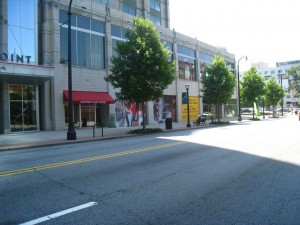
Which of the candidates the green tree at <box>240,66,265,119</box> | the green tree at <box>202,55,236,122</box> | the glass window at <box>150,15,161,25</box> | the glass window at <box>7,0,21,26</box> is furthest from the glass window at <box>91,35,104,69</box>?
the green tree at <box>240,66,265,119</box>

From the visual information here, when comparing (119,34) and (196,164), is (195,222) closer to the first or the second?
(196,164)

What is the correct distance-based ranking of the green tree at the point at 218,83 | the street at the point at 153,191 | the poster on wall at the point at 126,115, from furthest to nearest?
the green tree at the point at 218,83 → the poster on wall at the point at 126,115 → the street at the point at 153,191

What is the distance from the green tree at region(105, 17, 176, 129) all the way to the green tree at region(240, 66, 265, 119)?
27.4 metres

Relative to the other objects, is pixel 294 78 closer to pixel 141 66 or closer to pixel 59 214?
pixel 141 66

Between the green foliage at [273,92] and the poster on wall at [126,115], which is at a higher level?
the green foliage at [273,92]

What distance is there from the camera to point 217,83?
110ft

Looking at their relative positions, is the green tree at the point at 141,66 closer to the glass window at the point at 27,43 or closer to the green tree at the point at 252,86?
the glass window at the point at 27,43

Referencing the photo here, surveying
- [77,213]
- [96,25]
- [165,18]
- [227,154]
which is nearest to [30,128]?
[96,25]

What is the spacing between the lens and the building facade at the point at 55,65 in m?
21.9

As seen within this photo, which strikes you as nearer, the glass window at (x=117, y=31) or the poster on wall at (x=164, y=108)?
the glass window at (x=117, y=31)

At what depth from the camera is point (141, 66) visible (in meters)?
21.3

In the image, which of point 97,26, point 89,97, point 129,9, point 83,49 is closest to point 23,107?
point 89,97

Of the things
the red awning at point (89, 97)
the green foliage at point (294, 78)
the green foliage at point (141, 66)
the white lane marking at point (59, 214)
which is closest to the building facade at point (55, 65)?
the red awning at point (89, 97)

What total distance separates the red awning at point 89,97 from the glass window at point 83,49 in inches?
119
